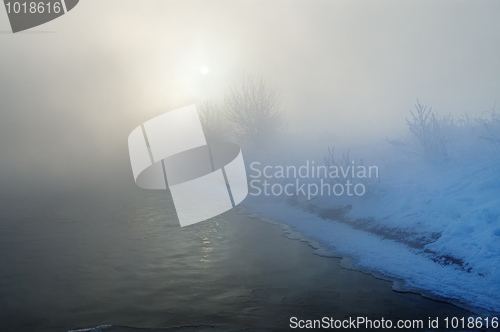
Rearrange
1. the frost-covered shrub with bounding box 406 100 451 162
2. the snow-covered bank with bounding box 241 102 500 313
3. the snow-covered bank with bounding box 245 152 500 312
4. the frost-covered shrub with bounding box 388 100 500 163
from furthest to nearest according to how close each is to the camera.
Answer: the frost-covered shrub with bounding box 406 100 451 162
the frost-covered shrub with bounding box 388 100 500 163
the snow-covered bank with bounding box 241 102 500 313
the snow-covered bank with bounding box 245 152 500 312

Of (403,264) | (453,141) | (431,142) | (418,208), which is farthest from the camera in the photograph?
(453,141)

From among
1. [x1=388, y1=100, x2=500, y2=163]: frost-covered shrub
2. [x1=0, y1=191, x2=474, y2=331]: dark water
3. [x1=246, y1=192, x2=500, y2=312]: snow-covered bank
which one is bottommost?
[x1=246, y1=192, x2=500, y2=312]: snow-covered bank

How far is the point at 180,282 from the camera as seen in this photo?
34.2 ft

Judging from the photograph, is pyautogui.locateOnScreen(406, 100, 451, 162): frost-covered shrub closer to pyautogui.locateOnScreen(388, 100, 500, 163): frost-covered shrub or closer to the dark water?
pyautogui.locateOnScreen(388, 100, 500, 163): frost-covered shrub

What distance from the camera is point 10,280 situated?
11.3 meters

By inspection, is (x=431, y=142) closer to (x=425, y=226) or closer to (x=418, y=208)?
(x=418, y=208)

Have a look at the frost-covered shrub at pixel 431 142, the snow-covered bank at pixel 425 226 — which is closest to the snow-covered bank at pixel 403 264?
the snow-covered bank at pixel 425 226

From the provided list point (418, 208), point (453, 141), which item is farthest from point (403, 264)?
point (453, 141)

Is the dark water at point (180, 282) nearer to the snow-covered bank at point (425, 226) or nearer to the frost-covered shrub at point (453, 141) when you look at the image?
the snow-covered bank at point (425, 226)

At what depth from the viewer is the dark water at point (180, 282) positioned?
8297mm

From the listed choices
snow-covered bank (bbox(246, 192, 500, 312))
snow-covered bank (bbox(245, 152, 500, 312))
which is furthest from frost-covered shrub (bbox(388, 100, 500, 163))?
snow-covered bank (bbox(246, 192, 500, 312))

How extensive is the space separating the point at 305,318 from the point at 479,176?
10009 millimetres

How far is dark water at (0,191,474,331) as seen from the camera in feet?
27.2

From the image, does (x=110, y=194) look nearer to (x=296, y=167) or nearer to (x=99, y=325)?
(x=296, y=167)
